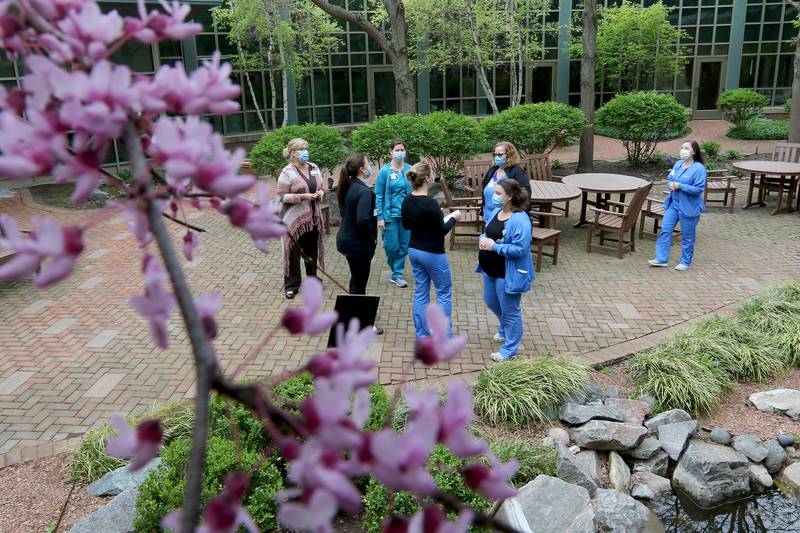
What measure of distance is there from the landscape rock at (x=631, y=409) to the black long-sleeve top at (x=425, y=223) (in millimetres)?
2094

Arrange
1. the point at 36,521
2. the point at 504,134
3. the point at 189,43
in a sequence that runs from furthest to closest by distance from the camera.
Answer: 1. the point at 189,43
2. the point at 504,134
3. the point at 36,521

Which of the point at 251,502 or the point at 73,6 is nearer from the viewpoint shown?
the point at 73,6

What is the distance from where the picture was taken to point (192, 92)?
122cm

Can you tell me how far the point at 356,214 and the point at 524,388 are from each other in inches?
105

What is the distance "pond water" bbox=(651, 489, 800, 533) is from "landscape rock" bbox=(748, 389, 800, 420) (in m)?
0.96

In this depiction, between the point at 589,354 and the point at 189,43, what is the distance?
1732cm

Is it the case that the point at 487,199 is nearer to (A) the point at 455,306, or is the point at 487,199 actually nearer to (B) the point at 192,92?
(A) the point at 455,306

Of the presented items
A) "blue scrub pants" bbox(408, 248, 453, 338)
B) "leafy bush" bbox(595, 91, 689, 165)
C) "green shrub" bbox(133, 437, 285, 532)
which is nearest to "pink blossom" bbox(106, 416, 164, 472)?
"green shrub" bbox(133, 437, 285, 532)

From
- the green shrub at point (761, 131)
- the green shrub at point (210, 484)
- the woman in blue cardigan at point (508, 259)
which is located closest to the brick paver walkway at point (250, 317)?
the woman in blue cardigan at point (508, 259)

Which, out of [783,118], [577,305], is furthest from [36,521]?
[783,118]

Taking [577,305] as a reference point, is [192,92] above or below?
above

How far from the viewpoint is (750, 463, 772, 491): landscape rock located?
5.41m

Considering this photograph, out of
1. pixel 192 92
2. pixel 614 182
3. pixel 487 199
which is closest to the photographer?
pixel 192 92

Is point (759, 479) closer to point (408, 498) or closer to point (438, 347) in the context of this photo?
point (408, 498)
